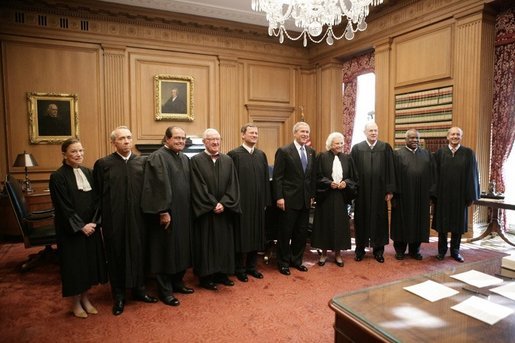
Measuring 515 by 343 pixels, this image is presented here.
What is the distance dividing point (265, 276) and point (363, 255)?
4.43ft

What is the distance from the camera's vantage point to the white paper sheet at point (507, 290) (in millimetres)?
1851

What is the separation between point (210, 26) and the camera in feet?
24.0

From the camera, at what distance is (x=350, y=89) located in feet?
25.5

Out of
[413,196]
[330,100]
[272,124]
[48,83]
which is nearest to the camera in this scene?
[413,196]

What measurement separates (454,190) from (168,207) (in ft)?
11.1

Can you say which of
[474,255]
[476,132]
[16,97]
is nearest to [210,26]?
[16,97]

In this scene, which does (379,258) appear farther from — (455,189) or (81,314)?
(81,314)

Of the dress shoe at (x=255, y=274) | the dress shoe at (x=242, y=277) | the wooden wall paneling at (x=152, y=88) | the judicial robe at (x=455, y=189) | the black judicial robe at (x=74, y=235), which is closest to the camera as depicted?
the black judicial robe at (x=74, y=235)

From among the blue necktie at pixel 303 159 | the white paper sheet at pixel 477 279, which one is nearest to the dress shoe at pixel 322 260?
the blue necktie at pixel 303 159

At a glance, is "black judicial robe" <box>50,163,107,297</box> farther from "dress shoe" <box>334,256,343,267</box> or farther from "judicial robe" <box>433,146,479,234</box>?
"judicial robe" <box>433,146,479,234</box>

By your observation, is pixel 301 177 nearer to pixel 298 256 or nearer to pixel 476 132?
pixel 298 256

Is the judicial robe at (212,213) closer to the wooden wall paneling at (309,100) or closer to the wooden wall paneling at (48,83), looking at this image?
the wooden wall paneling at (48,83)

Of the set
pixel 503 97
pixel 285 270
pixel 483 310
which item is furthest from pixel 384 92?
pixel 483 310

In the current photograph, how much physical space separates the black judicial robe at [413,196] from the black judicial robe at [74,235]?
3.39 meters
